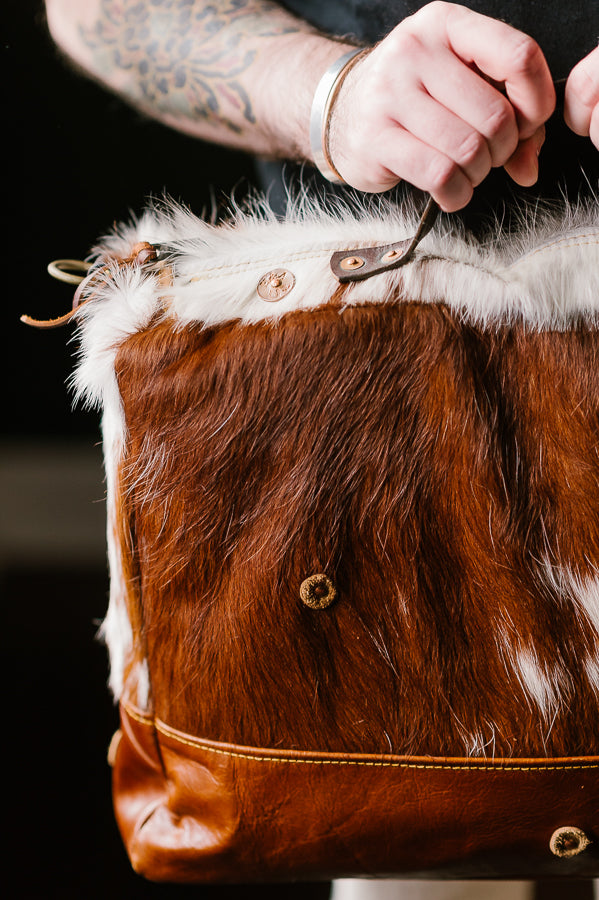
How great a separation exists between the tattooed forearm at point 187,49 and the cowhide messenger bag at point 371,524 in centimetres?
21

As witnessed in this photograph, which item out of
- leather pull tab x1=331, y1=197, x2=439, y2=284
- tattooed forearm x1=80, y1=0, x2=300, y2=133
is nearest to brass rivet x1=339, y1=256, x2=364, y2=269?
leather pull tab x1=331, y1=197, x2=439, y2=284

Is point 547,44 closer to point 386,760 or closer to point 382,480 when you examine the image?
point 382,480

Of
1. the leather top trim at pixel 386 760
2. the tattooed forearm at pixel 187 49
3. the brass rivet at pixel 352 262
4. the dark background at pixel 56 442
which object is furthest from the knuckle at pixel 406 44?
the dark background at pixel 56 442

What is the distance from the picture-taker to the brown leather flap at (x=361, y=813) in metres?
0.42

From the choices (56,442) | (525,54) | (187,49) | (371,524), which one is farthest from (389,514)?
(56,442)

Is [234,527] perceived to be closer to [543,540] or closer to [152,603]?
[152,603]

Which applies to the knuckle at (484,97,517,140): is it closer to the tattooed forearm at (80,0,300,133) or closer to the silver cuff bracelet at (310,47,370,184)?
the silver cuff bracelet at (310,47,370,184)

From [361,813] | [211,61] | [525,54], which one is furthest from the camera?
[211,61]

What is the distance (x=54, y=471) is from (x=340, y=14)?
0.82 meters

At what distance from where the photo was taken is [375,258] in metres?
0.42

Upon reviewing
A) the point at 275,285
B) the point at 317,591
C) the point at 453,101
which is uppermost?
the point at 453,101

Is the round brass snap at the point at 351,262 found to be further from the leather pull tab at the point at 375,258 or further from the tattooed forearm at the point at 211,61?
the tattooed forearm at the point at 211,61

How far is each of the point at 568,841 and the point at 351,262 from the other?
401 millimetres

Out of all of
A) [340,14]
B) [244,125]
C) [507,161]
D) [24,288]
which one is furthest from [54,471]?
[507,161]
